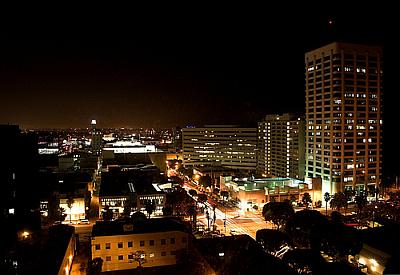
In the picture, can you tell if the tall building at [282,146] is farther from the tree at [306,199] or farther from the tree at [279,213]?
the tree at [279,213]

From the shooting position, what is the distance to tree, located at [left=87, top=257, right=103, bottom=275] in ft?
50.9

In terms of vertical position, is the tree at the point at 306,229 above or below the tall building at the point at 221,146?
below

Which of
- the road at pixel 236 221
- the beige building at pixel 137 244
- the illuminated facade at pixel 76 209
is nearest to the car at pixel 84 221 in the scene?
the illuminated facade at pixel 76 209

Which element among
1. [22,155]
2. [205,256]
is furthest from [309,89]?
[22,155]

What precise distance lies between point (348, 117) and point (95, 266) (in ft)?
95.1

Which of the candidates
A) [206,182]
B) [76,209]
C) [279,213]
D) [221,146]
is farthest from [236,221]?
[221,146]

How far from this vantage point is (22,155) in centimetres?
1834

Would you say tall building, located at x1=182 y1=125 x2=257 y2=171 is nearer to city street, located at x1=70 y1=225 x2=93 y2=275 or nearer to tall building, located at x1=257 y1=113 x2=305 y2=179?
tall building, located at x1=257 y1=113 x2=305 y2=179

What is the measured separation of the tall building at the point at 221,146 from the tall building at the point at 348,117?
21.8 m

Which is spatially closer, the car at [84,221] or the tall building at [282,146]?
the car at [84,221]

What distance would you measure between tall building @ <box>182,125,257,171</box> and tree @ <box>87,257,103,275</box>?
4349cm

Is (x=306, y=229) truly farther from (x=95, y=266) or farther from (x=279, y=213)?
(x=95, y=266)

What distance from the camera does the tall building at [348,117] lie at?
→ 3478cm

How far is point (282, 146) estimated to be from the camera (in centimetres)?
4578
